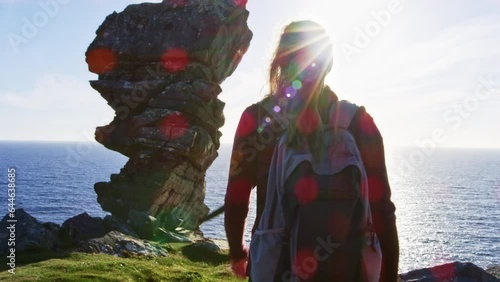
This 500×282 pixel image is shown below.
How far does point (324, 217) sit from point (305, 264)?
0.35 meters

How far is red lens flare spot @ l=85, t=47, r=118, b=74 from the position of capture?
3775 centimetres

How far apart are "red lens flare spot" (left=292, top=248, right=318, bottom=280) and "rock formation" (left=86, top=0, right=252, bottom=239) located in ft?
106

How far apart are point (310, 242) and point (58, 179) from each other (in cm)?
16914

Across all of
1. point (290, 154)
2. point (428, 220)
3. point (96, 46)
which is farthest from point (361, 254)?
point (428, 220)

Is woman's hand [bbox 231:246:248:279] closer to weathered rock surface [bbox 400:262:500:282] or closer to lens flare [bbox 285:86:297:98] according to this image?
lens flare [bbox 285:86:297:98]

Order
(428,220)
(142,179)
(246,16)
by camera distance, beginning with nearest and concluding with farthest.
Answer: (142,179), (246,16), (428,220)

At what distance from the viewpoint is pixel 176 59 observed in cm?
Answer: 3656

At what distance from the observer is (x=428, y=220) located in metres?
100

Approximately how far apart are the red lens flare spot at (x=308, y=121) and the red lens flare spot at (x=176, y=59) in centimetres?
3387

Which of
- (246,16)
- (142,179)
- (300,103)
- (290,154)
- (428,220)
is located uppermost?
(246,16)

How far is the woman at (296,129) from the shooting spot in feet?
11.3

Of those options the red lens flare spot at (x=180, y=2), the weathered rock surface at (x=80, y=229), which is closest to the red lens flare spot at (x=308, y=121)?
the weathered rock surface at (x=80, y=229)

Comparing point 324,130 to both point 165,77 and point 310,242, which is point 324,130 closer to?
point 310,242

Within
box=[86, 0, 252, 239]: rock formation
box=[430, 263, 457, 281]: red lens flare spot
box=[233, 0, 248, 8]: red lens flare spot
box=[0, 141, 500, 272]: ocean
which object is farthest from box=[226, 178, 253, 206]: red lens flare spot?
box=[0, 141, 500, 272]: ocean
